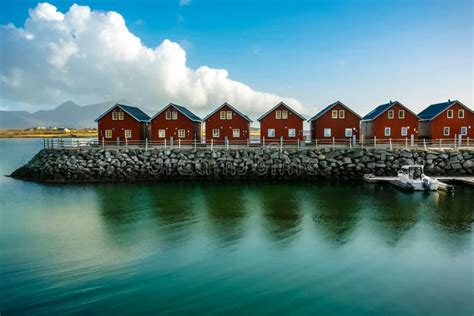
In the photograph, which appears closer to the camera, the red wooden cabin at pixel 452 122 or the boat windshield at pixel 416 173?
the boat windshield at pixel 416 173

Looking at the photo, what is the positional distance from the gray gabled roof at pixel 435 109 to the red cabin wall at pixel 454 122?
0.96 ft

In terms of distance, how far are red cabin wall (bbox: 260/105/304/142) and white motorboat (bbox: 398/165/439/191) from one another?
13.1m

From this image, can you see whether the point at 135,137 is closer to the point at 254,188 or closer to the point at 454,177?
the point at 254,188

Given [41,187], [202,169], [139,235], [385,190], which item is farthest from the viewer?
[202,169]

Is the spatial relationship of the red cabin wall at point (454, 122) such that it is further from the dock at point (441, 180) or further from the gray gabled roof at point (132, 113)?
the gray gabled roof at point (132, 113)

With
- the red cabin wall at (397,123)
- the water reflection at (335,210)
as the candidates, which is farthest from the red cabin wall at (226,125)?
the red cabin wall at (397,123)

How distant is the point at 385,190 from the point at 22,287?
25.7m

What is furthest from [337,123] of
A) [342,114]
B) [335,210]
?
[335,210]

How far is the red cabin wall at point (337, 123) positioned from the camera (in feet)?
138

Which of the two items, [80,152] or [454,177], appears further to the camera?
[80,152]

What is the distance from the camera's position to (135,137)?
141 feet

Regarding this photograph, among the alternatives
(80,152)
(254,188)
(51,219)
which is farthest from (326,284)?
(80,152)

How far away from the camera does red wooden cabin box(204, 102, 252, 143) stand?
139 feet

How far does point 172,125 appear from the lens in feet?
141
